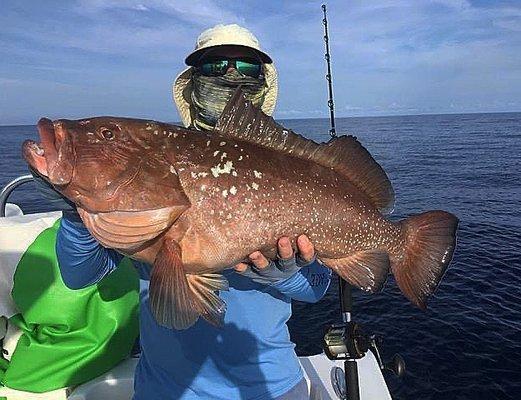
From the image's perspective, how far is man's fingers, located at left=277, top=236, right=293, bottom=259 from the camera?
241 cm

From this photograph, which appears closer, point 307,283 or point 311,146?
point 311,146

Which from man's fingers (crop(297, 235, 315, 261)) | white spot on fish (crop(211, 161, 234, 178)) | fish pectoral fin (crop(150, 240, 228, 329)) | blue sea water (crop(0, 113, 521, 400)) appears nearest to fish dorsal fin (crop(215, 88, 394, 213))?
white spot on fish (crop(211, 161, 234, 178))

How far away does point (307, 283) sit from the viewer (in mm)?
2875

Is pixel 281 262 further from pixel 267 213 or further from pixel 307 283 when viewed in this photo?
pixel 307 283

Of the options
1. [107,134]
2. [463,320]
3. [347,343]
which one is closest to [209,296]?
[107,134]

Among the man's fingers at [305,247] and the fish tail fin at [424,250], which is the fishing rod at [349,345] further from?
the man's fingers at [305,247]

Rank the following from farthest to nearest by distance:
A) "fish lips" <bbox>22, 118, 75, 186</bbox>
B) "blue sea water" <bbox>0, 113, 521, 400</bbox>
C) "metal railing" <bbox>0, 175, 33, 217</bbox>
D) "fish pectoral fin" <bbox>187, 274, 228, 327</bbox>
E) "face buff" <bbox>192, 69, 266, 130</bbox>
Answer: "blue sea water" <bbox>0, 113, 521, 400</bbox>, "metal railing" <bbox>0, 175, 33, 217</bbox>, "face buff" <bbox>192, 69, 266, 130</bbox>, "fish pectoral fin" <bbox>187, 274, 228, 327</bbox>, "fish lips" <bbox>22, 118, 75, 186</bbox>

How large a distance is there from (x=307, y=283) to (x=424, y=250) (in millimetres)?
754

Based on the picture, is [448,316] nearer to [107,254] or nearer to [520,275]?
[520,275]

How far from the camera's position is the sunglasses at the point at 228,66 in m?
3.30

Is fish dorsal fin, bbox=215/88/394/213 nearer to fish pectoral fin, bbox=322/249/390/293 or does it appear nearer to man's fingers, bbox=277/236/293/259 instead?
fish pectoral fin, bbox=322/249/390/293

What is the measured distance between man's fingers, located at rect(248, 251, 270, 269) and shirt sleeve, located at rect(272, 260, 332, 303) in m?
0.27

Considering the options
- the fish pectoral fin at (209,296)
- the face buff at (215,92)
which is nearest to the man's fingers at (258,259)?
the fish pectoral fin at (209,296)

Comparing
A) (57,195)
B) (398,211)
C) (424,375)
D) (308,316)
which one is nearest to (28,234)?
(57,195)
